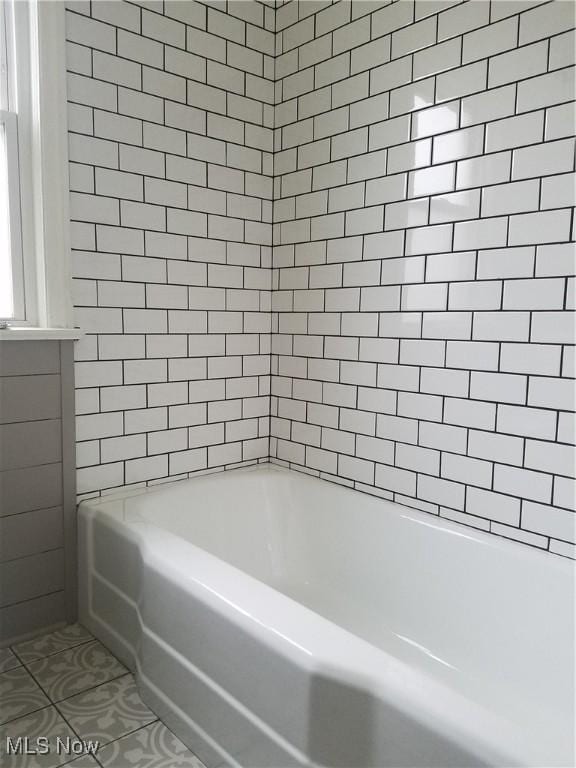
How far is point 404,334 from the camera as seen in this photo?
1980 millimetres

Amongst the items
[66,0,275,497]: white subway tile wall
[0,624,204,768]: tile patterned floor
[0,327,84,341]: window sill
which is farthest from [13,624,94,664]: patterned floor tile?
[0,327,84,341]: window sill

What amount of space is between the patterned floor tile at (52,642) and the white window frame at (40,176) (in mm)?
1039

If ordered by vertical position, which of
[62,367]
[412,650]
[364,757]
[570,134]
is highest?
A: [570,134]

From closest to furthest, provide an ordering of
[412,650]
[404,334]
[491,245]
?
[491,245] → [412,650] → [404,334]

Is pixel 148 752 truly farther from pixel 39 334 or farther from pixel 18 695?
pixel 39 334

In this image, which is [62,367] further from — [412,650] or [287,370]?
[412,650]

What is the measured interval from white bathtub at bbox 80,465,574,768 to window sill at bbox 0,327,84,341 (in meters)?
0.59

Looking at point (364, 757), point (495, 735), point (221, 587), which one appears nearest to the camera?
point (495, 735)

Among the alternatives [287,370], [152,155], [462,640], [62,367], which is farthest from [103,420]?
[462,640]

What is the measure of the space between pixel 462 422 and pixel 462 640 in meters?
0.65

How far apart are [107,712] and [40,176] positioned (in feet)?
5.35

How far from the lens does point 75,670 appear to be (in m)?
1.84

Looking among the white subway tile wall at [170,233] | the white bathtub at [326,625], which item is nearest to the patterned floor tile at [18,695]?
the white bathtub at [326,625]

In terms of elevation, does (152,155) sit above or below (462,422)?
above
